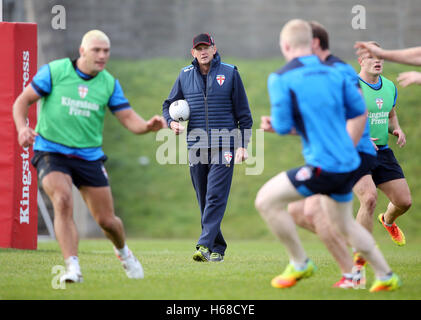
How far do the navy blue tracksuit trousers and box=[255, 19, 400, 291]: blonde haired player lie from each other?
9.66ft

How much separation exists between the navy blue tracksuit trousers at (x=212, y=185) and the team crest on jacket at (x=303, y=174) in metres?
3.21

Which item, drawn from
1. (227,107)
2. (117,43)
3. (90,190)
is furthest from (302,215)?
(117,43)

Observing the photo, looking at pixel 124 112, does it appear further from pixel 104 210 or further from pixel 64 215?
pixel 64 215

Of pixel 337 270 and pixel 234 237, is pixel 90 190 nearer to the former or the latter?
pixel 337 270

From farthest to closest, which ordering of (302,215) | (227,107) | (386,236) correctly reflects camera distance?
(386,236) < (227,107) < (302,215)

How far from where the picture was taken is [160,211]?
17781mm

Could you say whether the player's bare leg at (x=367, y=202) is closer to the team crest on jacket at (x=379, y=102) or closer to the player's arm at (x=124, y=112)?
the team crest on jacket at (x=379, y=102)

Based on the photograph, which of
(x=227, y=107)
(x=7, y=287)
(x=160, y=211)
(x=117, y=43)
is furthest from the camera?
(x=117, y=43)

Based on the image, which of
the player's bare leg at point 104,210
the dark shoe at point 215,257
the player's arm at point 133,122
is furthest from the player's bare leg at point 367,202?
the player's bare leg at point 104,210

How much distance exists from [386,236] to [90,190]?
11.5m

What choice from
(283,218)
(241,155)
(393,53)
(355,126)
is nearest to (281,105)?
(355,126)

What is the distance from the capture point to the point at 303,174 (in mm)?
5457

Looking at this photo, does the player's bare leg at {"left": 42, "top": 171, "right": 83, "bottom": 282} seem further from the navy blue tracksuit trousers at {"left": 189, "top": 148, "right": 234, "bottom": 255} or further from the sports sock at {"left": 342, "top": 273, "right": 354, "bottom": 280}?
the navy blue tracksuit trousers at {"left": 189, "top": 148, "right": 234, "bottom": 255}

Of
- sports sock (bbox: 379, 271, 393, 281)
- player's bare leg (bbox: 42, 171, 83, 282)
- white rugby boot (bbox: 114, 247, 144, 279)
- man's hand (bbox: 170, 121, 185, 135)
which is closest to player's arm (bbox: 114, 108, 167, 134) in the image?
player's bare leg (bbox: 42, 171, 83, 282)
